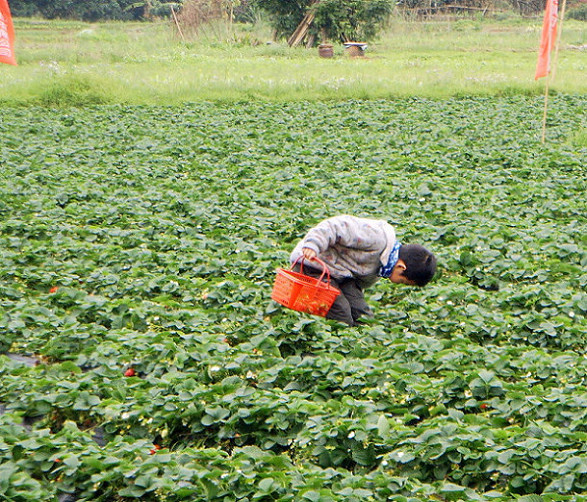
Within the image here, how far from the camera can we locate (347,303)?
629 centimetres

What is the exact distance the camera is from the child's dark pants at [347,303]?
623cm

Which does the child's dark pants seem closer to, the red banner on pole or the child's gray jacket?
the child's gray jacket

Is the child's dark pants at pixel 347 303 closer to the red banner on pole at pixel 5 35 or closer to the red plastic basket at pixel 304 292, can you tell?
the red plastic basket at pixel 304 292

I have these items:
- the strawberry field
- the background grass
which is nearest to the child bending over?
the strawberry field

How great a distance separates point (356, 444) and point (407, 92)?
60.1ft

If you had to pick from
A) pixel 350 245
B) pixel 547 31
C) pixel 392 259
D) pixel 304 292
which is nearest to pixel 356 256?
pixel 350 245

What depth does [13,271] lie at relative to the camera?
7551 mm

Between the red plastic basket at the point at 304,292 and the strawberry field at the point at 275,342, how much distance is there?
0.25 meters

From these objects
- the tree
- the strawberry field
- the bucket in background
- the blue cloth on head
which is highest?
the tree

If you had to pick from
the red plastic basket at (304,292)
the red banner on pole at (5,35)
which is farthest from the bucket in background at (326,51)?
the red plastic basket at (304,292)

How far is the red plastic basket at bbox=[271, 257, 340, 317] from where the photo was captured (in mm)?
5703

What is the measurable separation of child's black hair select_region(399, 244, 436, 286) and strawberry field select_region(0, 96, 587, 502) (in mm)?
444

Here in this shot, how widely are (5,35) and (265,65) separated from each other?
13667 millimetres

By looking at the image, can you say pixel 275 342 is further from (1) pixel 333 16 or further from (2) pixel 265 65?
(1) pixel 333 16
